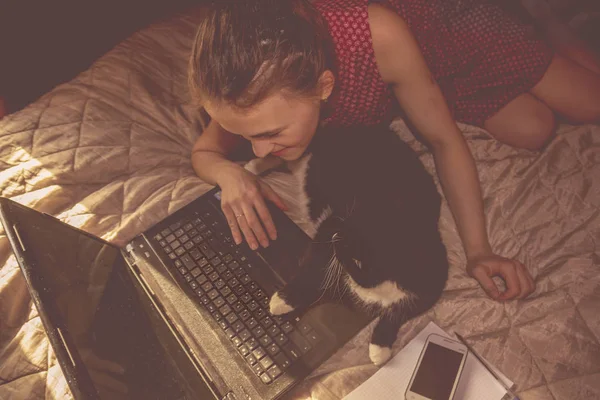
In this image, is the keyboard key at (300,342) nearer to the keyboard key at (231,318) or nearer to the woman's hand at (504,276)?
the keyboard key at (231,318)

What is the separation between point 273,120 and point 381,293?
1.42 ft

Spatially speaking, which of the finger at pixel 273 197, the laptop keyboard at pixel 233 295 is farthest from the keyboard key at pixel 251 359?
the finger at pixel 273 197

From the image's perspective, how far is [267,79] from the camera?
74cm

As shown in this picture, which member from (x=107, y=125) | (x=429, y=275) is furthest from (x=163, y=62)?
(x=429, y=275)

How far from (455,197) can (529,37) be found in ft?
1.79

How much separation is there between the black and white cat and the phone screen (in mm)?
73

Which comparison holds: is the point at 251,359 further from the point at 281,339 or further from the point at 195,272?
the point at 195,272

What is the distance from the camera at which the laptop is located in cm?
68

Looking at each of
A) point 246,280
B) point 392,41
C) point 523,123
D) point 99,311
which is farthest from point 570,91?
point 99,311

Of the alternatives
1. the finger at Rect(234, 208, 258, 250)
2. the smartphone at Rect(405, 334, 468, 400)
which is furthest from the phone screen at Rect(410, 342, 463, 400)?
the finger at Rect(234, 208, 258, 250)

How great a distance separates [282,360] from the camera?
79 cm

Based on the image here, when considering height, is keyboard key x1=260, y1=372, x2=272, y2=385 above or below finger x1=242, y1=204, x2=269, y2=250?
below

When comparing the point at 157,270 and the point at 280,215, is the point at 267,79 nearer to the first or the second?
the point at 280,215

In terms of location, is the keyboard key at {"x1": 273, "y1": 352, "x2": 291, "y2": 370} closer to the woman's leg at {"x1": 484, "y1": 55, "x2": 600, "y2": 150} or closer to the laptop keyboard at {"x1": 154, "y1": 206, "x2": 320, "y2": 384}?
the laptop keyboard at {"x1": 154, "y1": 206, "x2": 320, "y2": 384}
